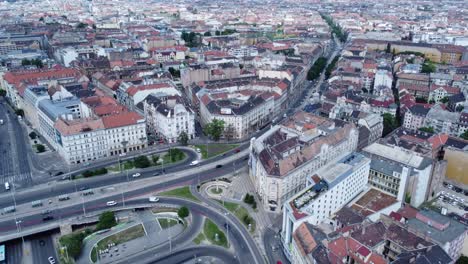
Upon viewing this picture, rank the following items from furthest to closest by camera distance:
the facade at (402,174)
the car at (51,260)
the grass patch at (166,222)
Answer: the facade at (402,174) → the grass patch at (166,222) → the car at (51,260)

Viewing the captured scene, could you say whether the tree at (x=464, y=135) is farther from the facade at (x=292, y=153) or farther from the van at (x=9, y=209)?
the van at (x=9, y=209)

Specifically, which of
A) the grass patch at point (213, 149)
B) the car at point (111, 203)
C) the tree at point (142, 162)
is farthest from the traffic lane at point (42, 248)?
the grass patch at point (213, 149)

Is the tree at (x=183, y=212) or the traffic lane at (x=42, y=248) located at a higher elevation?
the tree at (x=183, y=212)

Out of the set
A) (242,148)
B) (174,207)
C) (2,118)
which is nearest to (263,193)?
(174,207)

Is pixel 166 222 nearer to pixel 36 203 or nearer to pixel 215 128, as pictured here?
pixel 36 203

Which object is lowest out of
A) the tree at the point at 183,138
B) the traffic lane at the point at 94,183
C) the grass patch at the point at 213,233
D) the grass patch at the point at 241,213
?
the grass patch at the point at 213,233

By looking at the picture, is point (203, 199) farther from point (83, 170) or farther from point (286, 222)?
point (83, 170)

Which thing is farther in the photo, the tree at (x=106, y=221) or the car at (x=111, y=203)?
the car at (x=111, y=203)

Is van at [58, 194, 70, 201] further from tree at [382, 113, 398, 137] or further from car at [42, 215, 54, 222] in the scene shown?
tree at [382, 113, 398, 137]
